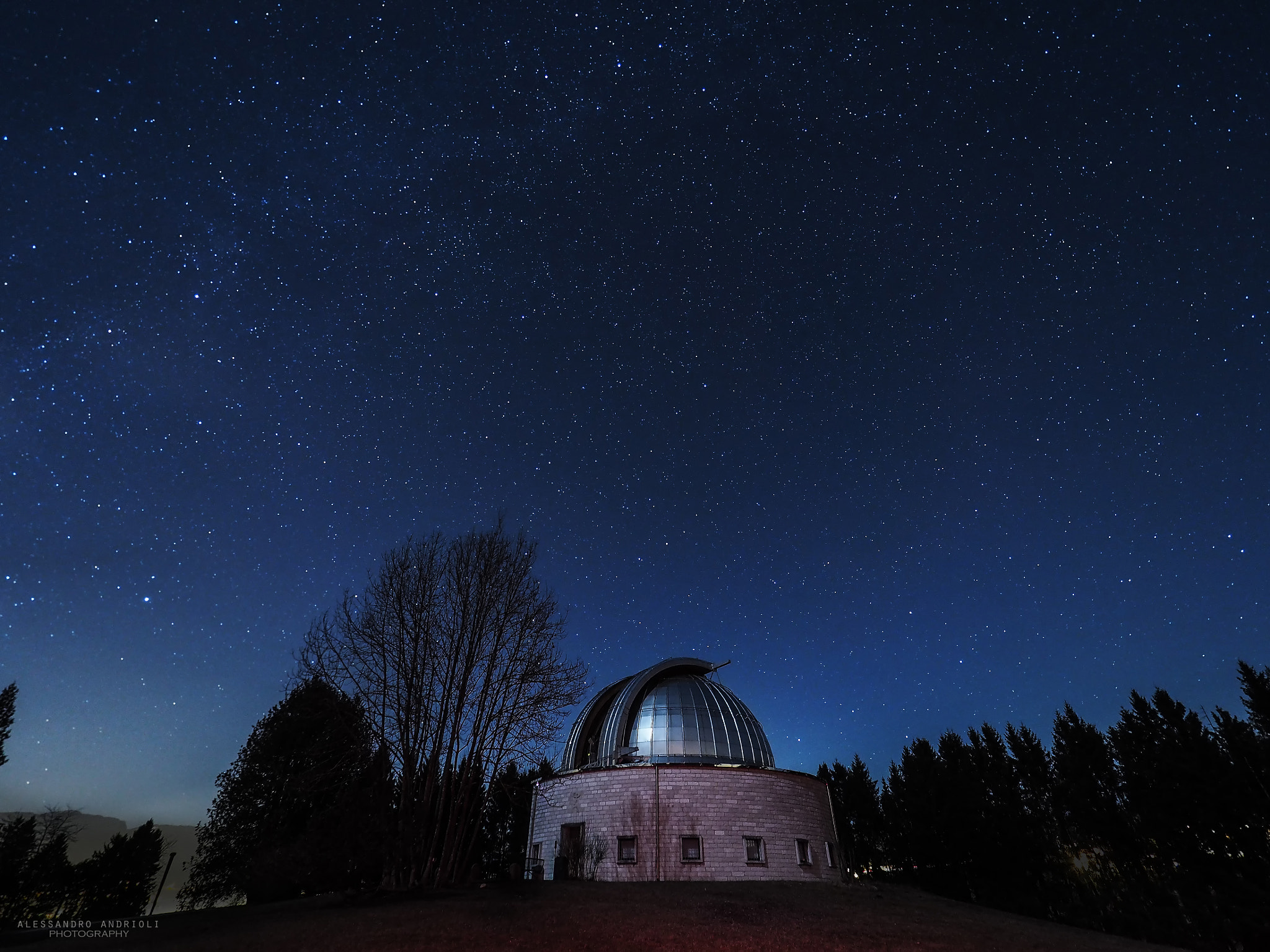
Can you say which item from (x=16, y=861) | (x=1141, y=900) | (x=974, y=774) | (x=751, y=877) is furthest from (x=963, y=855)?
(x=16, y=861)

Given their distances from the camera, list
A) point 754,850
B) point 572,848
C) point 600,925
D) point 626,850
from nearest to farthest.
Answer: point 600,925 → point 626,850 → point 754,850 → point 572,848

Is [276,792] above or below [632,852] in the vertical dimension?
above

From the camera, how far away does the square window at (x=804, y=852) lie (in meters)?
24.7

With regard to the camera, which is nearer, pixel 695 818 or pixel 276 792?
pixel 695 818

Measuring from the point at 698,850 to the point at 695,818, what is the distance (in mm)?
1032

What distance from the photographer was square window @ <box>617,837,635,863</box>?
23.4 meters

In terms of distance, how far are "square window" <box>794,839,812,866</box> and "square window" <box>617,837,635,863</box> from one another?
21.1 ft

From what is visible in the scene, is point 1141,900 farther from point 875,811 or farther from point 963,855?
point 875,811

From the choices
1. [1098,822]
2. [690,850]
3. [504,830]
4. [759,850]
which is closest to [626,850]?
[690,850]

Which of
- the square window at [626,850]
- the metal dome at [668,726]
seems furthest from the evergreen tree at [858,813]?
the square window at [626,850]

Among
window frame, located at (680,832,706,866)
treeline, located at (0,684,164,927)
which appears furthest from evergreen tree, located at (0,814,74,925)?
window frame, located at (680,832,706,866)

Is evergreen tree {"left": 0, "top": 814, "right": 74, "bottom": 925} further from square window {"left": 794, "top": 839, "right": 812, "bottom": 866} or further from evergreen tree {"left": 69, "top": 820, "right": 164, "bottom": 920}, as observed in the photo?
square window {"left": 794, "top": 839, "right": 812, "bottom": 866}

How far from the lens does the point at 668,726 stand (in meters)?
27.2

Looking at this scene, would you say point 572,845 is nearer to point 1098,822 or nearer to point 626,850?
point 626,850
